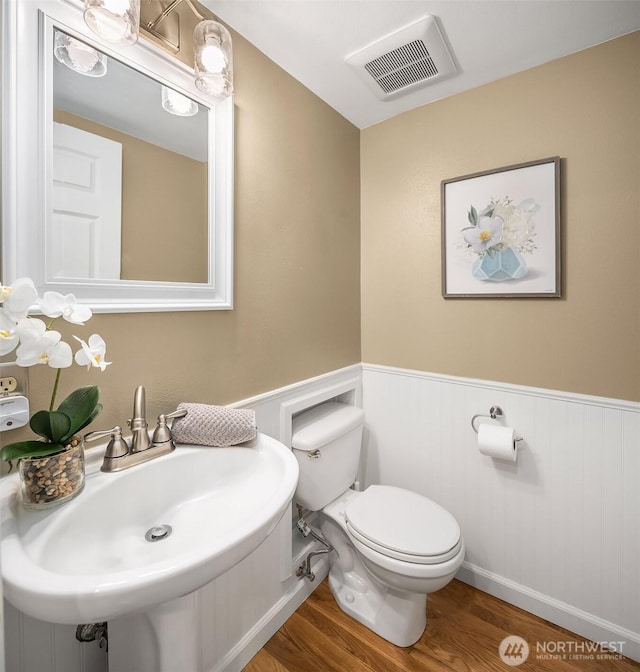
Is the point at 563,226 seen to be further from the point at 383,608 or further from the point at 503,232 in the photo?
the point at 383,608

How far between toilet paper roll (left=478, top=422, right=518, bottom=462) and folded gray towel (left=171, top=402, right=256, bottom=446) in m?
Result: 1.03

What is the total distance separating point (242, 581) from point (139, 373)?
2.81 feet

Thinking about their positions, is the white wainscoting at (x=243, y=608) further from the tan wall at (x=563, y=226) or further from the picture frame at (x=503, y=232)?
the picture frame at (x=503, y=232)

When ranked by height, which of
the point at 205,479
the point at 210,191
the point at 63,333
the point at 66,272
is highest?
the point at 210,191

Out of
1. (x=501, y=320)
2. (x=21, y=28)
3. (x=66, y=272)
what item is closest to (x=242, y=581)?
(x=66, y=272)

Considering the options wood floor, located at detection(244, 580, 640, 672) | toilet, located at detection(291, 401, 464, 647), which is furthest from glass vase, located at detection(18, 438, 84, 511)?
wood floor, located at detection(244, 580, 640, 672)

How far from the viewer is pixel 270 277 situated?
1.44 metres

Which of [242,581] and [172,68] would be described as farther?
[242,581]

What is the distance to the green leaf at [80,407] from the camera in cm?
79

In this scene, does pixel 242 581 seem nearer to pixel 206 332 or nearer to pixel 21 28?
pixel 206 332

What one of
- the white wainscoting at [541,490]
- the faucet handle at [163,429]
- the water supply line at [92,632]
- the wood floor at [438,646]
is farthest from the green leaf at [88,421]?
the white wainscoting at [541,490]

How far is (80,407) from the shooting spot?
0.80 meters

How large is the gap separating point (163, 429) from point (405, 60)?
1609 mm

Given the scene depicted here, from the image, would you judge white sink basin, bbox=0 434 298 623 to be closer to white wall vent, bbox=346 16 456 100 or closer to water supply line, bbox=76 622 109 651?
water supply line, bbox=76 622 109 651
